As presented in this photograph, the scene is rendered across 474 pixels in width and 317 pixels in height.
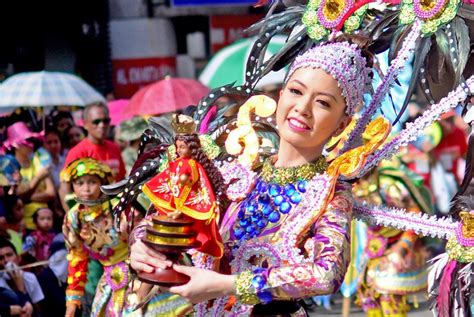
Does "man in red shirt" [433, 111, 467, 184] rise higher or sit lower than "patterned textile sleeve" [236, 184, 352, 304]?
lower

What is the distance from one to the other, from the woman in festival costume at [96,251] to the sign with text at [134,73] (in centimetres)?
1102

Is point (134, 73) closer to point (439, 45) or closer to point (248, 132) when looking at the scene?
point (248, 132)

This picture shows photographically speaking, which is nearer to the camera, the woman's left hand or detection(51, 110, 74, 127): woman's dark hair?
the woman's left hand

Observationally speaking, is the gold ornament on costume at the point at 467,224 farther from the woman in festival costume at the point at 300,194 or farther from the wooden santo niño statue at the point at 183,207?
the wooden santo niño statue at the point at 183,207

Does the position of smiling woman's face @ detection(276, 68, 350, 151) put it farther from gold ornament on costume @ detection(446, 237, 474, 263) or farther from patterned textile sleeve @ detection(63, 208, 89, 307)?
patterned textile sleeve @ detection(63, 208, 89, 307)

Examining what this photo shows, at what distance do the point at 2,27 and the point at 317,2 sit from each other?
1292 centimetres

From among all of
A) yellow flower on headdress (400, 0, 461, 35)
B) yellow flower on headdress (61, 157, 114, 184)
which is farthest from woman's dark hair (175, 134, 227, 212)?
yellow flower on headdress (61, 157, 114, 184)

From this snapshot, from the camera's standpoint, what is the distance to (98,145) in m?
8.92

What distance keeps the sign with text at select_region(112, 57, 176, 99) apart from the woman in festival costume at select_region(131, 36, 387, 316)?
13609 millimetres

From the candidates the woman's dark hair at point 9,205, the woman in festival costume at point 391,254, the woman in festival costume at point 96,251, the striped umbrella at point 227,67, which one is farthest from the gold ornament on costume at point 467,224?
the striped umbrella at point 227,67

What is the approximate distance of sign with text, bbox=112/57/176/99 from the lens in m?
18.1

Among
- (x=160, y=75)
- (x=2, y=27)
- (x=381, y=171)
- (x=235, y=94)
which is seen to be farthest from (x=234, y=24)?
(x=235, y=94)

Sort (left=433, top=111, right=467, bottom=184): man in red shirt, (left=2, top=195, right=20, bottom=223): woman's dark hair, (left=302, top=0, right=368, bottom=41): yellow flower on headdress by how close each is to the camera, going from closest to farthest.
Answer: (left=302, top=0, right=368, bottom=41): yellow flower on headdress, (left=2, top=195, right=20, bottom=223): woman's dark hair, (left=433, top=111, right=467, bottom=184): man in red shirt

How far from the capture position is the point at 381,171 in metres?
9.24
